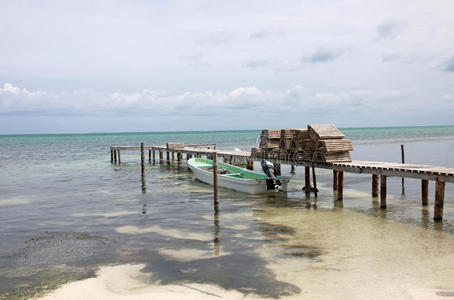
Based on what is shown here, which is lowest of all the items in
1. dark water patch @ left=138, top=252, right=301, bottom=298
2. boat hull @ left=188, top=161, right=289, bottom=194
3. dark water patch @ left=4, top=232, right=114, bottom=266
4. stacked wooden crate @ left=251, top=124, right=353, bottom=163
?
dark water patch @ left=4, top=232, right=114, bottom=266

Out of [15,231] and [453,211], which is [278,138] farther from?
[15,231]

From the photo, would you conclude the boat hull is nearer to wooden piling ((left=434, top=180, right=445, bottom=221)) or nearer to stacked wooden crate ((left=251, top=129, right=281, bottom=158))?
stacked wooden crate ((left=251, top=129, right=281, bottom=158))

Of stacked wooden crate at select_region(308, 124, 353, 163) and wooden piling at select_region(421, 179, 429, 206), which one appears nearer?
wooden piling at select_region(421, 179, 429, 206)

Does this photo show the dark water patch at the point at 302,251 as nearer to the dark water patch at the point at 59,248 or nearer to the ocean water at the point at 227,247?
A: the ocean water at the point at 227,247

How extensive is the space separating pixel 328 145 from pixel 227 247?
28.8 feet

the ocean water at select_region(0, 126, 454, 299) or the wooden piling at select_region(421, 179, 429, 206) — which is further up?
the wooden piling at select_region(421, 179, 429, 206)

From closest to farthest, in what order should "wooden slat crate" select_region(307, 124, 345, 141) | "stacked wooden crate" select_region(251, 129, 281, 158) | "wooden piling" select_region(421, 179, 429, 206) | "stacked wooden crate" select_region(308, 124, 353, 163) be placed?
"wooden piling" select_region(421, 179, 429, 206)
"stacked wooden crate" select_region(308, 124, 353, 163)
"wooden slat crate" select_region(307, 124, 345, 141)
"stacked wooden crate" select_region(251, 129, 281, 158)

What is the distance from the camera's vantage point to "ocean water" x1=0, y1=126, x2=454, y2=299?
9.14m

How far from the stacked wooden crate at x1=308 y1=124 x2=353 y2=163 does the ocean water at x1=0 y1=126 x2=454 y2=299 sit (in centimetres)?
204

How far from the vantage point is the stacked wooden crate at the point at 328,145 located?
19.0 meters

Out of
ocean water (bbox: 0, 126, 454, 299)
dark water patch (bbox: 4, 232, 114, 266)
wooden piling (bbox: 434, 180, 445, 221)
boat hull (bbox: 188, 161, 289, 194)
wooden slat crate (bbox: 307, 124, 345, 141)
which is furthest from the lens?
boat hull (bbox: 188, 161, 289, 194)

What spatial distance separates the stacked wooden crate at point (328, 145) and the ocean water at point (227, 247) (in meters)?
2.04

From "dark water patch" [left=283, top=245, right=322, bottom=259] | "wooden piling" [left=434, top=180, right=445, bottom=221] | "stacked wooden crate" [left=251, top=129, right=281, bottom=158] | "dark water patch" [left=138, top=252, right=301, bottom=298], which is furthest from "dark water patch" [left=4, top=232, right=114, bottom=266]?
"stacked wooden crate" [left=251, top=129, right=281, bottom=158]

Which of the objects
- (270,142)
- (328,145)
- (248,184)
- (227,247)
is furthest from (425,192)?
(227,247)
